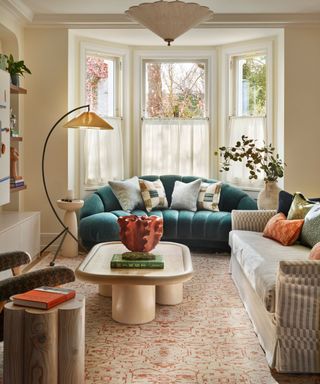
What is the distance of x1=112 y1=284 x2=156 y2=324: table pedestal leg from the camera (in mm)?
3287

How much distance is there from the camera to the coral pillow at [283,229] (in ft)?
12.7

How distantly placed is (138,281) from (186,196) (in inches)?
122

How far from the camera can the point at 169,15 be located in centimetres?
378

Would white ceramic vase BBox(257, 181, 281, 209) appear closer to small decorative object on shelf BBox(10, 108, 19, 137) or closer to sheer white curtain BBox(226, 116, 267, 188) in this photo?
sheer white curtain BBox(226, 116, 267, 188)

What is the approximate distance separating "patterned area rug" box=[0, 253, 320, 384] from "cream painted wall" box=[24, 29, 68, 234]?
6.99 feet

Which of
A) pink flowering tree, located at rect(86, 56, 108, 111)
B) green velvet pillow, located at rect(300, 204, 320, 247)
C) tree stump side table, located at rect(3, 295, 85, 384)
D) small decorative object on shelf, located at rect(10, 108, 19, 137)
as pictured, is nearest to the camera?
tree stump side table, located at rect(3, 295, 85, 384)

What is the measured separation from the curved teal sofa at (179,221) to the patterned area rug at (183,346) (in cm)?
131

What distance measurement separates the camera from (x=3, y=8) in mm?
4996

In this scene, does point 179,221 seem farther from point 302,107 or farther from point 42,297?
point 42,297

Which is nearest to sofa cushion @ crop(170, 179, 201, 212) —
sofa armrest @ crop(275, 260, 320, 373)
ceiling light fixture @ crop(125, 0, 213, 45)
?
ceiling light fixture @ crop(125, 0, 213, 45)

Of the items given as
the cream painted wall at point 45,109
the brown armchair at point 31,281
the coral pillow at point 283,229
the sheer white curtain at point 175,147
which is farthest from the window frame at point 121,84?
the brown armchair at point 31,281

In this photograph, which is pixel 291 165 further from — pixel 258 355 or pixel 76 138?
pixel 258 355

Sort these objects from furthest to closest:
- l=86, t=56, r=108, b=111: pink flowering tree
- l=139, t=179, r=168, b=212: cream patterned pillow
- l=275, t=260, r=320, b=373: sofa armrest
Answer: l=86, t=56, r=108, b=111: pink flowering tree < l=139, t=179, r=168, b=212: cream patterned pillow < l=275, t=260, r=320, b=373: sofa armrest

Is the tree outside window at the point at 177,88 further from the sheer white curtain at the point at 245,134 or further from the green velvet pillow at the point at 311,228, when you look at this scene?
the green velvet pillow at the point at 311,228
